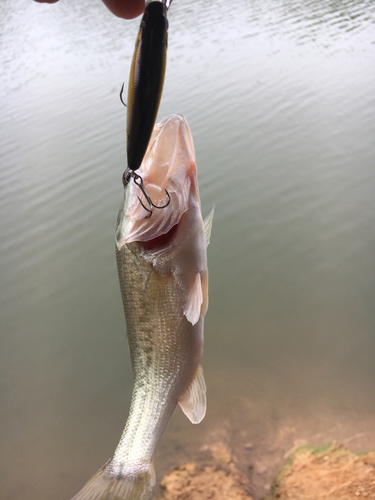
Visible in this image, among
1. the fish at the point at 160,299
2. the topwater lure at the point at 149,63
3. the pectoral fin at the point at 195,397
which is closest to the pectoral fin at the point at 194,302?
the fish at the point at 160,299

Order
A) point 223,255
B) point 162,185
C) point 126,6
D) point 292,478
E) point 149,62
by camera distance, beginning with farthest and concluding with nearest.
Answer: point 223,255 → point 292,478 → point 162,185 → point 126,6 → point 149,62

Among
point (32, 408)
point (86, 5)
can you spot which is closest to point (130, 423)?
point (32, 408)

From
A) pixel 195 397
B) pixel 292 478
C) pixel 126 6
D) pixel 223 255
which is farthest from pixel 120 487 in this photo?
pixel 223 255

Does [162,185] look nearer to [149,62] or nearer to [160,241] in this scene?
[160,241]

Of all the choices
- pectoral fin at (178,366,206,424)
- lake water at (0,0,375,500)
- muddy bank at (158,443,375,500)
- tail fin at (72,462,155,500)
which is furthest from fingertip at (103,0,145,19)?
lake water at (0,0,375,500)

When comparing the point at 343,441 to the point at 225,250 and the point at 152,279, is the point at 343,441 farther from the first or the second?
the point at 225,250
